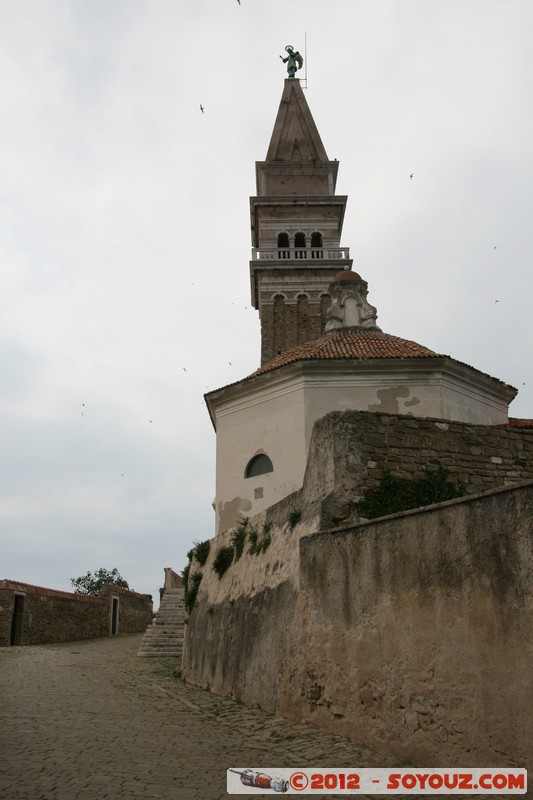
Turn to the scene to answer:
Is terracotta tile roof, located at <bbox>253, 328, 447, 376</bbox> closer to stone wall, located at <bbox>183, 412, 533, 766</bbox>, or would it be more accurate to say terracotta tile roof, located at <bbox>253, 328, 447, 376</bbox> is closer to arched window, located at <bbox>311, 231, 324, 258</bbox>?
stone wall, located at <bbox>183, 412, 533, 766</bbox>

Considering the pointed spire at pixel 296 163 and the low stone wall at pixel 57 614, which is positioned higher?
the pointed spire at pixel 296 163

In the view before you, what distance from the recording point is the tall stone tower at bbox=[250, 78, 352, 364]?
4228 cm

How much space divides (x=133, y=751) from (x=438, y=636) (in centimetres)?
335

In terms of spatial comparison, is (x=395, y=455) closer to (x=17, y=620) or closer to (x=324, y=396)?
(x=324, y=396)

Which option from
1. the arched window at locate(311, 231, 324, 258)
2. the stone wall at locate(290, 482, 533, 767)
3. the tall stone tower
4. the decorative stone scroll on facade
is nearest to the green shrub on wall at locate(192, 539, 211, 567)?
the stone wall at locate(290, 482, 533, 767)

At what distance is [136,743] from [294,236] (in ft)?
133

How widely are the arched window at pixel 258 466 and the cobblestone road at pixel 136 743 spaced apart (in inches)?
212

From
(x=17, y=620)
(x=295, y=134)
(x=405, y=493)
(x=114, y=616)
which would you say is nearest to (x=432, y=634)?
(x=405, y=493)

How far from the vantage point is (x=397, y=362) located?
1678cm

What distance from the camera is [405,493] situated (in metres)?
9.73

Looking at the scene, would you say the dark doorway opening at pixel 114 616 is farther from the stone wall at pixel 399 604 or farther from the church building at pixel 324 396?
the stone wall at pixel 399 604

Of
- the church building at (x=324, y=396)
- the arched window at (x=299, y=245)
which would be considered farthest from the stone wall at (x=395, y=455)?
the arched window at (x=299, y=245)

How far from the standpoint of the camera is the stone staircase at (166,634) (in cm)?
2098

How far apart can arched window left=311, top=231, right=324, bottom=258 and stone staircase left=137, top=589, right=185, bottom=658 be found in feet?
82.4
